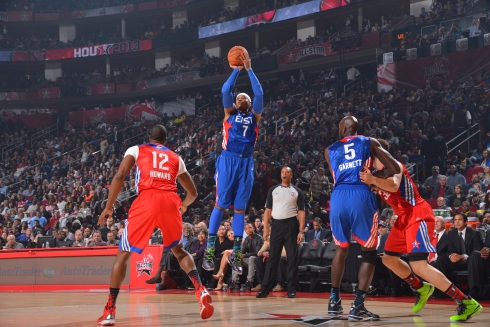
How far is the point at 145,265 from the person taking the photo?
46.2 ft

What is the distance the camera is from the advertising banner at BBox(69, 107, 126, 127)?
1473 inches

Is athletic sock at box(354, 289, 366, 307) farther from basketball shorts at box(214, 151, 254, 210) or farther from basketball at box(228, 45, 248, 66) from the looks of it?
basketball at box(228, 45, 248, 66)

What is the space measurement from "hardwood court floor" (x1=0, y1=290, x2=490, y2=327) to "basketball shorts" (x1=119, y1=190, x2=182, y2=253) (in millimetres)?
831

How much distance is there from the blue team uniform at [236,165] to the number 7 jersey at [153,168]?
1311 millimetres

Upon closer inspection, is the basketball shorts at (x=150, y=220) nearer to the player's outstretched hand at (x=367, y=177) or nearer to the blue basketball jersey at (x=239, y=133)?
the blue basketball jersey at (x=239, y=133)

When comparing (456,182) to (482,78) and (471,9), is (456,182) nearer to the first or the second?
(482,78)

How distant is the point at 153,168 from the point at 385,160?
Answer: 243 cm

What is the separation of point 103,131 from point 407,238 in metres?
28.3

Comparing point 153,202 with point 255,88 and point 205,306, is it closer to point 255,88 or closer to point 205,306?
point 205,306

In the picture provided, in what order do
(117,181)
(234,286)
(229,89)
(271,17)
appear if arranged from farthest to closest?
1. (271,17)
2. (234,286)
3. (229,89)
4. (117,181)

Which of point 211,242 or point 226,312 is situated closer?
point 226,312

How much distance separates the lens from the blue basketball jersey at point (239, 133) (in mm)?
8367

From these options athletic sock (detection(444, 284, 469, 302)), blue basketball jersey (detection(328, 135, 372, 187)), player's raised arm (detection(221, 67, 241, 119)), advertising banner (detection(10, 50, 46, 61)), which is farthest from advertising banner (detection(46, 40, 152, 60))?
athletic sock (detection(444, 284, 469, 302))

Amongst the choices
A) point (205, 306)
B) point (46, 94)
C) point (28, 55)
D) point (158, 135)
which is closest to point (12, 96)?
point (46, 94)
